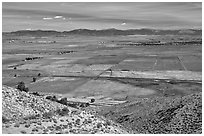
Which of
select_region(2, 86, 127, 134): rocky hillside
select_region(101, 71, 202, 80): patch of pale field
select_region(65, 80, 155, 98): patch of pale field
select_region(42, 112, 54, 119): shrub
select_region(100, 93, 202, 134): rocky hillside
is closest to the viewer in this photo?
select_region(2, 86, 127, 134): rocky hillside

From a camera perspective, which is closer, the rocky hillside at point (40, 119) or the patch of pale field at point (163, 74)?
the rocky hillside at point (40, 119)

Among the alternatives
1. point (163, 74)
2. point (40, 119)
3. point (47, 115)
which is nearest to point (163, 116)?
point (47, 115)

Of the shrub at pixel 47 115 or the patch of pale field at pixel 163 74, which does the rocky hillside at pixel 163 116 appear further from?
the patch of pale field at pixel 163 74

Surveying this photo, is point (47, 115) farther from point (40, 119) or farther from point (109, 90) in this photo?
point (109, 90)

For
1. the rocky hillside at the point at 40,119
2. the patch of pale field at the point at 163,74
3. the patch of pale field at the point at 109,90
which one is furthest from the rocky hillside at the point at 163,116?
the patch of pale field at the point at 163,74

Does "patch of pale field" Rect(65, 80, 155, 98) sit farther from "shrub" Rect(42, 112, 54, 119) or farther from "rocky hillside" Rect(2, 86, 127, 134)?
"shrub" Rect(42, 112, 54, 119)

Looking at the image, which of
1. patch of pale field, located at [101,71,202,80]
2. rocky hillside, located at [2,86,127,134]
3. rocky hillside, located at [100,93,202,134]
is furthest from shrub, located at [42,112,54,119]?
patch of pale field, located at [101,71,202,80]

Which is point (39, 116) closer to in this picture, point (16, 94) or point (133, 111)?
point (16, 94)
